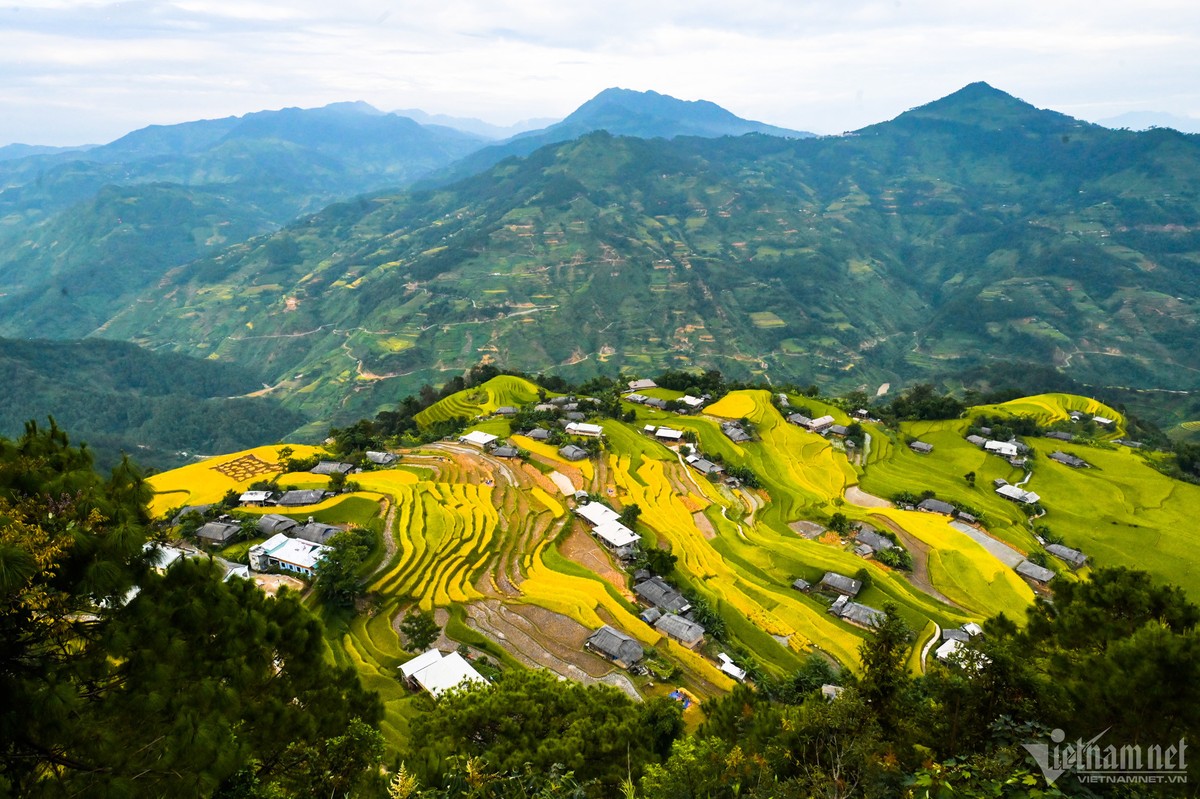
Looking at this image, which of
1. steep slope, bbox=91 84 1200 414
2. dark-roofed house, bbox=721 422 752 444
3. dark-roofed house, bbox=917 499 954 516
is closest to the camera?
dark-roofed house, bbox=917 499 954 516

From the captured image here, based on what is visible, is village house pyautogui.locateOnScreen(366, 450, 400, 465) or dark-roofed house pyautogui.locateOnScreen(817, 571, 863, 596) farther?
village house pyautogui.locateOnScreen(366, 450, 400, 465)

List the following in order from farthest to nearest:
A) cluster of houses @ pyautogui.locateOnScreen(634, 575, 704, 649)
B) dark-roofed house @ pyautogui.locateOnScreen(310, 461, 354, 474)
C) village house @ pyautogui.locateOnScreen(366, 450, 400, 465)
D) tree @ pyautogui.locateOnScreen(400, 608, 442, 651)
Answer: village house @ pyautogui.locateOnScreen(366, 450, 400, 465) < dark-roofed house @ pyautogui.locateOnScreen(310, 461, 354, 474) < cluster of houses @ pyautogui.locateOnScreen(634, 575, 704, 649) < tree @ pyautogui.locateOnScreen(400, 608, 442, 651)

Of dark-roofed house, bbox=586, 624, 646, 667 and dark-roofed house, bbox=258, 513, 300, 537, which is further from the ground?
dark-roofed house, bbox=258, 513, 300, 537

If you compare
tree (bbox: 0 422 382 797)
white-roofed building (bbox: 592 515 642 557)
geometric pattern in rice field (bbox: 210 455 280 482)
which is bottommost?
white-roofed building (bbox: 592 515 642 557)

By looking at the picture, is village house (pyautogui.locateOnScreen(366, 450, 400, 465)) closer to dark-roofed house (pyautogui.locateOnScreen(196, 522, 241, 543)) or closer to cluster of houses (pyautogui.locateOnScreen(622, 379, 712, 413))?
dark-roofed house (pyautogui.locateOnScreen(196, 522, 241, 543))

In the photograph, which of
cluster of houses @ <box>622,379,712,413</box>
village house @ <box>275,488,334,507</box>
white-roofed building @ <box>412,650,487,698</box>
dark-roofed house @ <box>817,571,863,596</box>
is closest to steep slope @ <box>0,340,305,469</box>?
village house @ <box>275,488,334,507</box>

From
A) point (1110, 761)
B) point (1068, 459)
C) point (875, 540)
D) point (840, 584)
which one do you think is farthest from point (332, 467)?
point (1068, 459)
